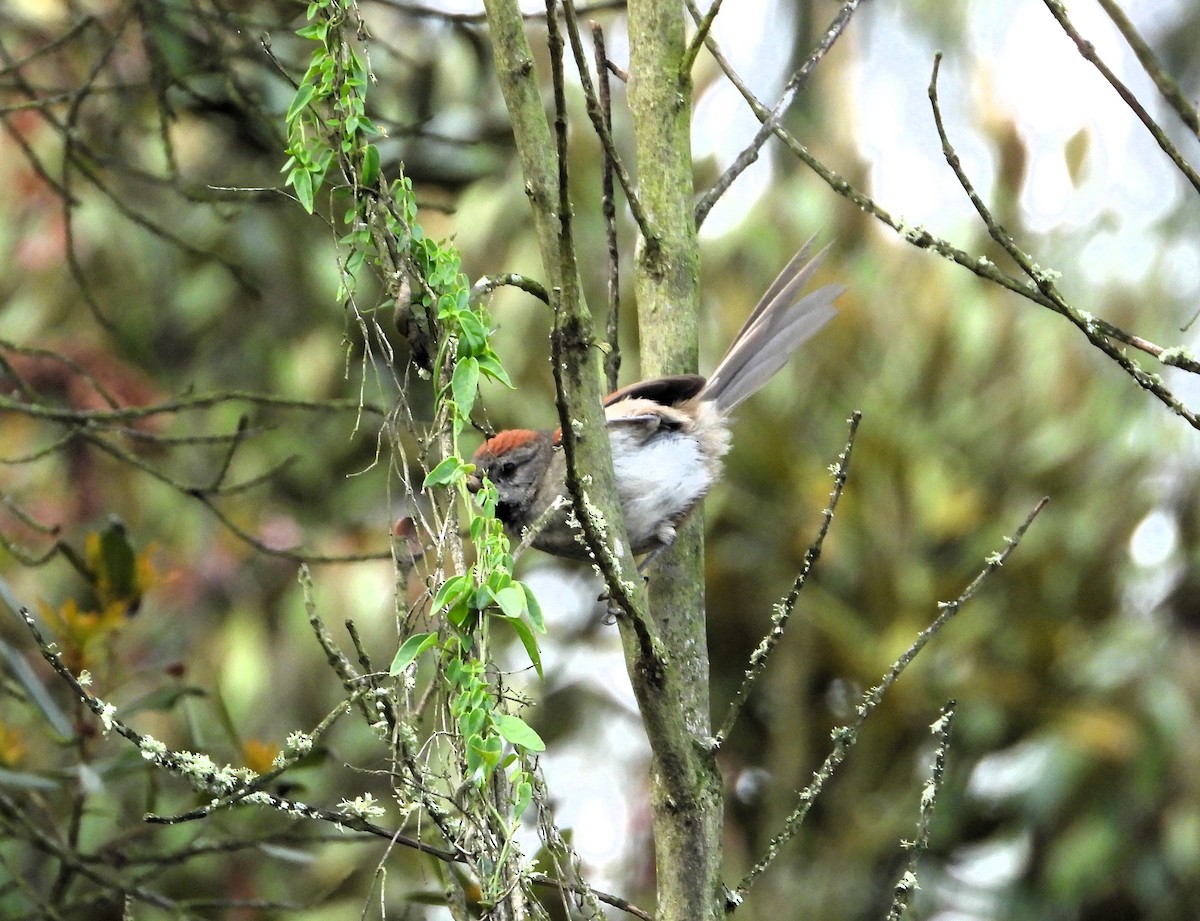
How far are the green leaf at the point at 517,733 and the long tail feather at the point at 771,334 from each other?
2.42 meters

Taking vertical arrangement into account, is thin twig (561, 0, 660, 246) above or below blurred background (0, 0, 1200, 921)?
below

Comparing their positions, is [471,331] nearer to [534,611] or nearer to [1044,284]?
[534,611]

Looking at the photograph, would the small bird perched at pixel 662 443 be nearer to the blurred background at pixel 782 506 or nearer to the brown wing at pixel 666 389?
the brown wing at pixel 666 389

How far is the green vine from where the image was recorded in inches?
70.8

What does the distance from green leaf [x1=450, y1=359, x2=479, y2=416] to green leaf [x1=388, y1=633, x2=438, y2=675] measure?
0.34m

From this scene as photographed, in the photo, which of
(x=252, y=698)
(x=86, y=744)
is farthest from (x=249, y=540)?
(x=252, y=698)

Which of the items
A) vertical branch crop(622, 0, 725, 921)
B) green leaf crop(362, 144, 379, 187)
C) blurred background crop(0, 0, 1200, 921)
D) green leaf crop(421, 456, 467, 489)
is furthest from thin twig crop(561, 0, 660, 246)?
blurred background crop(0, 0, 1200, 921)

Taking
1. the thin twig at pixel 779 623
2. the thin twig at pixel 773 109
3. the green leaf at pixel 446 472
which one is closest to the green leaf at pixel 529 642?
the green leaf at pixel 446 472

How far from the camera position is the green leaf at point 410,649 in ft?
5.83

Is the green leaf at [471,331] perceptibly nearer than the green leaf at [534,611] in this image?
No

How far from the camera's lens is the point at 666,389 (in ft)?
10.7

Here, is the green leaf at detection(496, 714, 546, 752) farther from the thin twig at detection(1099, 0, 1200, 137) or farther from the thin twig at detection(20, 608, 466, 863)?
the thin twig at detection(1099, 0, 1200, 137)

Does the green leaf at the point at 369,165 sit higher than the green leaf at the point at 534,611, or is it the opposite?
the green leaf at the point at 369,165

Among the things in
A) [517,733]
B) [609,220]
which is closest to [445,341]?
[517,733]
